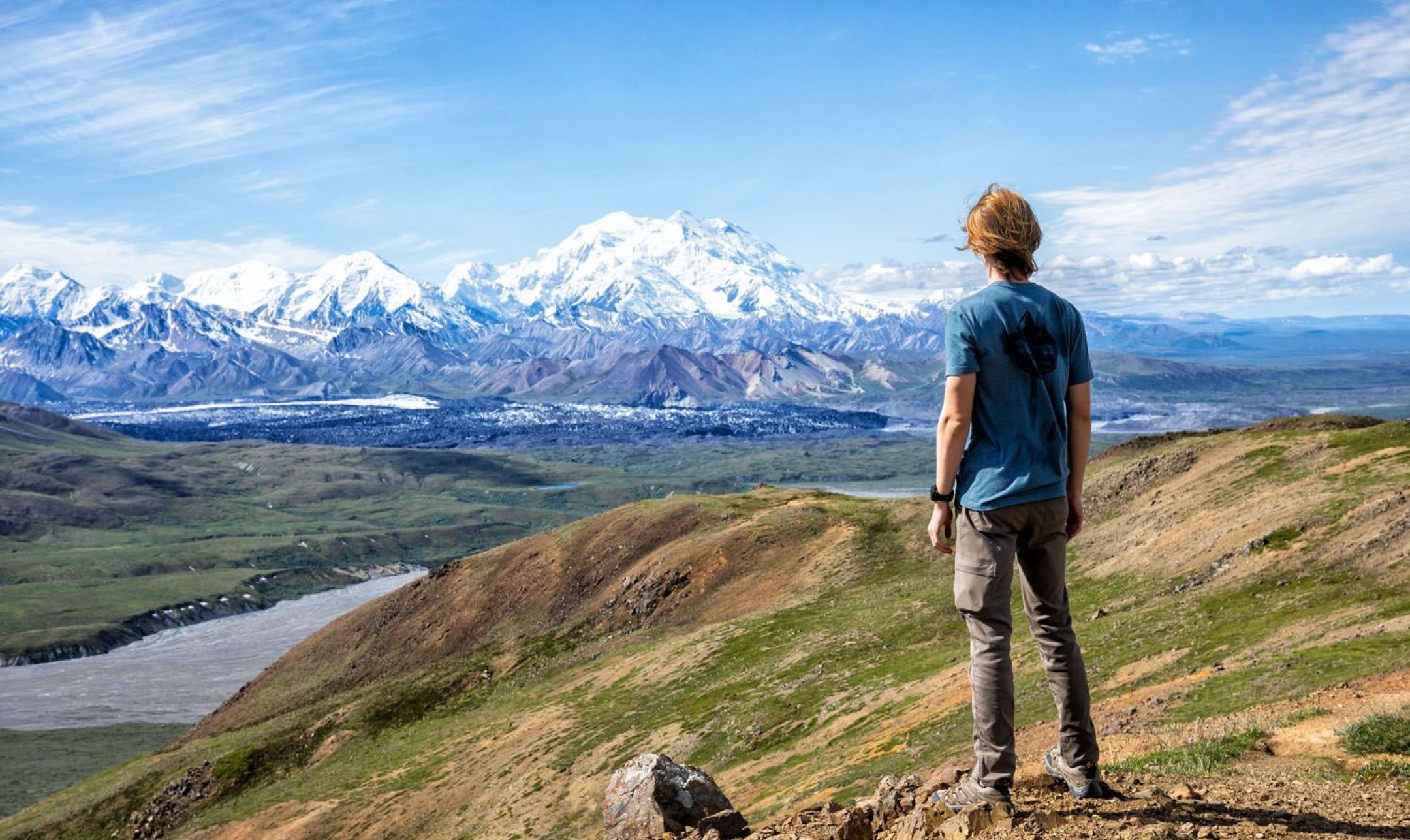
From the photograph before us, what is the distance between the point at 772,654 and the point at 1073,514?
4115 centimetres

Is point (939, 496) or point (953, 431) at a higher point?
point (953, 431)

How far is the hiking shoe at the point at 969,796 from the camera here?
34.6 feet

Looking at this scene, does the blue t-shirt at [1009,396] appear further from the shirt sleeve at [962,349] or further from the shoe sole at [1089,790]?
the shoe sole at [1089,790]

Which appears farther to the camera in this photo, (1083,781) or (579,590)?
(579,590)

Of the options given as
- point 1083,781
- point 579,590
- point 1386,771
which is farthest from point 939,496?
point 579,590

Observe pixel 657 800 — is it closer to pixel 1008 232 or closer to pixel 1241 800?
pixel 1241 800

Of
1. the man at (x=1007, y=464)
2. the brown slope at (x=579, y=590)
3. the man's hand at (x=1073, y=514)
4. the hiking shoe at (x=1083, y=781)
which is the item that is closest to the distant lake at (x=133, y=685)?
the brown slope at (x=579, y=590)

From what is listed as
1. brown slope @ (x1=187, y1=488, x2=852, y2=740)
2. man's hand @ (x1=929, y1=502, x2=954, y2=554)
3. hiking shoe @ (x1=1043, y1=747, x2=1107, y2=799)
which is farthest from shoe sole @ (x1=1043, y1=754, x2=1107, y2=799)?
brown slope @ (x1=187, y1=488, x2=852, y2=740)

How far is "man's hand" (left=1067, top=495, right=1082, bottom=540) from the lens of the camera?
35.2 ft

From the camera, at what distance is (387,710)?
7131 cm

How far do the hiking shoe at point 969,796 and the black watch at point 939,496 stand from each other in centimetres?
308

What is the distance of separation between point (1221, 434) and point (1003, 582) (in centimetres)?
6120

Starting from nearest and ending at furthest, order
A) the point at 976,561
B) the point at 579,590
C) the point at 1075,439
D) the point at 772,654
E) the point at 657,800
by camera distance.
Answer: the point at 976,561, the point at 1075,439, the point at 657,800, the point at 772,654, the point at 579,590

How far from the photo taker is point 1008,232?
10.5 meters
